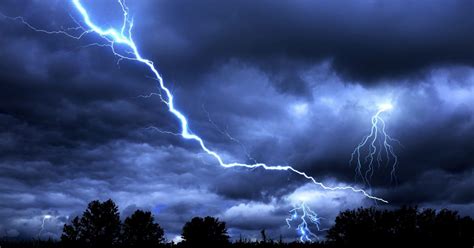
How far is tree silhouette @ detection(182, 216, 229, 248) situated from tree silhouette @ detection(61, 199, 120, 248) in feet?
22.9

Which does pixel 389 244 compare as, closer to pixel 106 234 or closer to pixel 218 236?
pixel 218 236

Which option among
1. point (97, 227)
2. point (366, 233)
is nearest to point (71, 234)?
point (97, 227)

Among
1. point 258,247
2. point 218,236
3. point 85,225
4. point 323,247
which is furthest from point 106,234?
point 323,247

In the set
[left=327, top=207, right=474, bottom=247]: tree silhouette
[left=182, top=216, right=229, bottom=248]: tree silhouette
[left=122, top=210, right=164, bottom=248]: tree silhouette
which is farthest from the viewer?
[left=122, top=210, right=164, bottom=248]: tree silhouette

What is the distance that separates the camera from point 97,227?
35.7 metres

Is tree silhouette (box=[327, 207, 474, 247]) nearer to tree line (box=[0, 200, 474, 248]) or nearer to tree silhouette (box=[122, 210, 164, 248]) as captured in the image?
tree line (box=[0, 200, 474, 248])

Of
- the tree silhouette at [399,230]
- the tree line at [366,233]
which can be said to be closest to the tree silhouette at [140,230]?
the tree line at [366,233]

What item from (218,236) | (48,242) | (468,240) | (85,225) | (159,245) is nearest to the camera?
(468,240)

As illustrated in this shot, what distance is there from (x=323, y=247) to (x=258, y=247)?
3475mm

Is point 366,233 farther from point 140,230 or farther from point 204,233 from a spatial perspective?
point 140,230

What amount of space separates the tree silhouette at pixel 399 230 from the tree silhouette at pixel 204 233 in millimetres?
6708

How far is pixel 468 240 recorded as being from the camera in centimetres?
2611

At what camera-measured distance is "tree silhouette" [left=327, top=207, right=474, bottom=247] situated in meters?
26.6

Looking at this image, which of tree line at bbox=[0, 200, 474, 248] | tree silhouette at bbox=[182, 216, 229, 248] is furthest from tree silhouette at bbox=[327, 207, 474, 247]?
tree silhouette at bbox=[182, 216, 229, 248]
